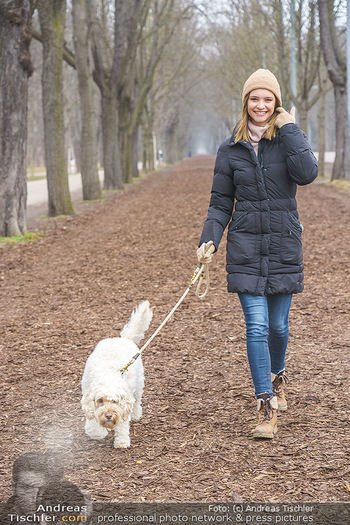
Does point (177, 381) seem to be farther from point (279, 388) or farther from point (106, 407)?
point (106, 407)

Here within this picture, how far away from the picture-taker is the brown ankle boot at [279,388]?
4.64 meters

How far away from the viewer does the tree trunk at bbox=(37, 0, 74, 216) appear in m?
16.1

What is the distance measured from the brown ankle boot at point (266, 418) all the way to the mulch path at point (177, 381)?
0.05 metres

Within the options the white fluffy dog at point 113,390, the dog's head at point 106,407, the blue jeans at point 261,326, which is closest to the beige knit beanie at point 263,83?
the blue jeans at point 261,326

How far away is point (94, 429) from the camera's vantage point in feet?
14.0

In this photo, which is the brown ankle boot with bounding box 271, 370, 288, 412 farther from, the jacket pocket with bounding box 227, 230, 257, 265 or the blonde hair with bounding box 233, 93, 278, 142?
the blonde hair with bounding box 233, 93, 278, 142

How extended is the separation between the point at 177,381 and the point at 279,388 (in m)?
1.00

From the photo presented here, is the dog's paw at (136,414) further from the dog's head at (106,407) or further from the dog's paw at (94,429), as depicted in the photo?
the dog's head at (106,407)

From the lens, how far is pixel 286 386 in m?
5.15

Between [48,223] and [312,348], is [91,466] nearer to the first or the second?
[312,348]

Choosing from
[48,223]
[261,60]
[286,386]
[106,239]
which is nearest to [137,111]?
[261,60]

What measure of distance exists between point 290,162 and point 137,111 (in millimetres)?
27013

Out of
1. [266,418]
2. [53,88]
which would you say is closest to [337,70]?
[53,88]

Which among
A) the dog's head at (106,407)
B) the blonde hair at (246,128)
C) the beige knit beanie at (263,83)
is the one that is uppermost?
the beige knit beanie at (263,83)
